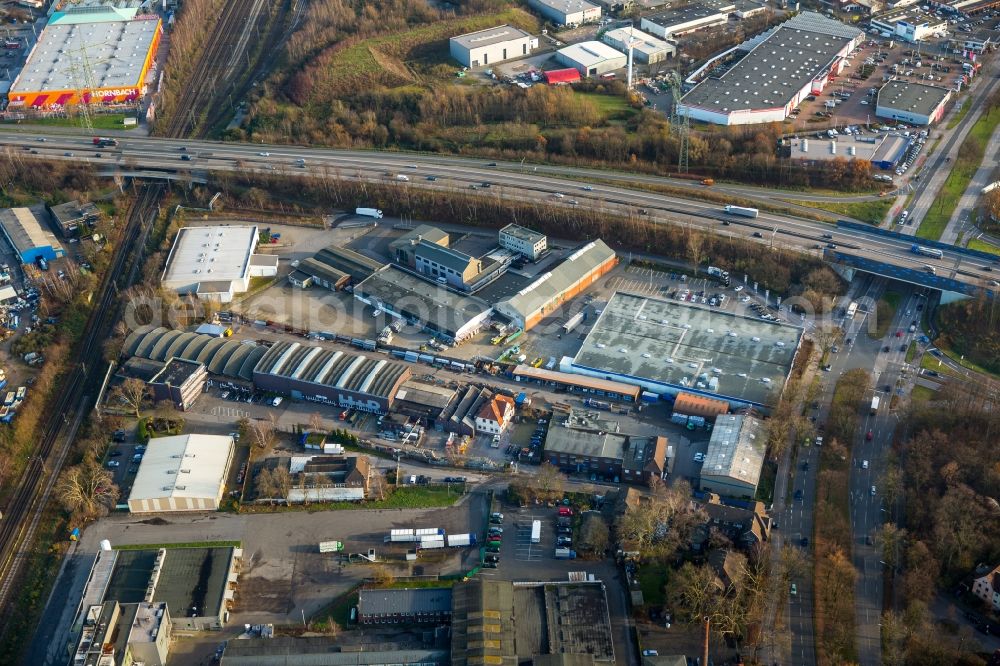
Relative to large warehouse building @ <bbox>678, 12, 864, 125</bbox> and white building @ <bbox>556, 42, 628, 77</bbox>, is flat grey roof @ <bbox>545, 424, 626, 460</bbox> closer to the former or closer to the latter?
large warehouse building @ <bbox>678, 12, 864, 125</bbox>

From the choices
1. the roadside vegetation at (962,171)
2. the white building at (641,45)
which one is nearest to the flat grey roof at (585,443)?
the roadside vegetation at (962,171)

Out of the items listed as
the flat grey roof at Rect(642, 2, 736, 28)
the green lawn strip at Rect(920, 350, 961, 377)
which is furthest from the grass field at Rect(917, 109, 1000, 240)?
the flat grey roof at Rect(642, 2, 736, 28)

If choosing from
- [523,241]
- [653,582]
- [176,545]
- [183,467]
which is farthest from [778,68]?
[176,545]

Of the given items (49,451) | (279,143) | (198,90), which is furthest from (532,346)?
(198,90)

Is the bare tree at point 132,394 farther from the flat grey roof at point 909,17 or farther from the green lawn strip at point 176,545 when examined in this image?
the flat grey roof at point 909,17

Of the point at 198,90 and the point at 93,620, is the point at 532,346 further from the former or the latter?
the point at 198,90
